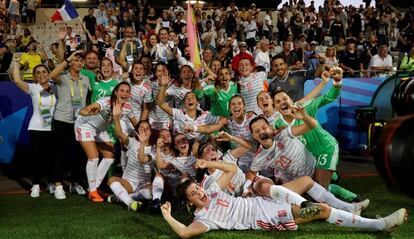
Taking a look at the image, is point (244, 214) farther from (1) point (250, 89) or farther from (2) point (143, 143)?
(1) point (250, 89)

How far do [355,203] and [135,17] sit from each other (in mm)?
12585

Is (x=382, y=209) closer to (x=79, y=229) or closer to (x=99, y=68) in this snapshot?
(x=79, y=229)

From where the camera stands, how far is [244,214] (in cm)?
636

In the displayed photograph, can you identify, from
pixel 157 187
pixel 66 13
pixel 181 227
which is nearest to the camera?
pixel 181 227

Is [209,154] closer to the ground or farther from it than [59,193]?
farther from it

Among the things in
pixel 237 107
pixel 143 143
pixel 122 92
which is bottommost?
pixel 143 143

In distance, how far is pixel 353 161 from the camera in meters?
11.2

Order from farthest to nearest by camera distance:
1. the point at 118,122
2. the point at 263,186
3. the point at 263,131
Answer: the point at 118,122, the point at 263,131, the point at 263,186

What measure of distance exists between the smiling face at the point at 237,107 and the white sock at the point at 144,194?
4.91 feet

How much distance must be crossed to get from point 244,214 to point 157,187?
1.76 meters

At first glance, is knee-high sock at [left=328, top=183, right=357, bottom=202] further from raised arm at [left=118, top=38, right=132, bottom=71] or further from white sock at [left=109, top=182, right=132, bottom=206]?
raised arm at [left=118, top=38, right=132, bottom=71]

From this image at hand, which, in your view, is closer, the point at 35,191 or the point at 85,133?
the point at 85,133

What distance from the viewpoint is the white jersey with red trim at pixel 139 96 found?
9.15 meters

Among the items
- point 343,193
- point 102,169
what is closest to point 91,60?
point 102,169
